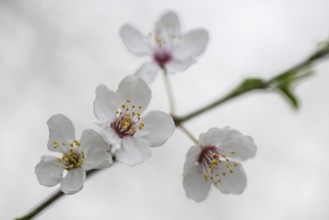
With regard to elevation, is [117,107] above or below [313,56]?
above

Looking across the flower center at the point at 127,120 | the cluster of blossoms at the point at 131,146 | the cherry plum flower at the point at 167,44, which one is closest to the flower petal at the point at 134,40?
the cherry plum flower at the point at 167,44

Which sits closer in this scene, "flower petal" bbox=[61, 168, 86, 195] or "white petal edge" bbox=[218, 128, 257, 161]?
"flower petal" bbox=[61, 168, 86, 195]

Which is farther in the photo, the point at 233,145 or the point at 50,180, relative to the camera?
the point at 233,145

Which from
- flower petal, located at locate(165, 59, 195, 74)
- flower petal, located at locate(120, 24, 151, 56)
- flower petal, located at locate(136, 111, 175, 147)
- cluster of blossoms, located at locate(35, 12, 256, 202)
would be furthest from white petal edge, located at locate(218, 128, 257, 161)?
flower petal, located at locate(120, 24, 151, 56)

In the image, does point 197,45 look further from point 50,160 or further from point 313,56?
point 50,160

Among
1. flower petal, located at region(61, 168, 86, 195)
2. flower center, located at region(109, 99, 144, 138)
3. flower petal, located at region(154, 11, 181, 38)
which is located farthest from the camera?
flower petal, located at region(154, 11, 181, 38)

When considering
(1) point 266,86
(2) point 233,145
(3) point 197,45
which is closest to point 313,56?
(1) point 266,86

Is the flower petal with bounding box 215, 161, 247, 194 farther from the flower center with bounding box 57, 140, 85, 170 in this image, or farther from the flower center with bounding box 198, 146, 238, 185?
the flower center with bounding box 57, 140, 85, 170

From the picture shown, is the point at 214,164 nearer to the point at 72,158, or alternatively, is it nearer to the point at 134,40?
the point at 72,158
